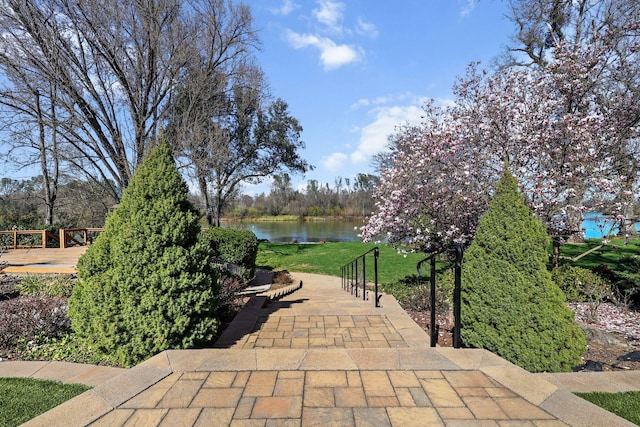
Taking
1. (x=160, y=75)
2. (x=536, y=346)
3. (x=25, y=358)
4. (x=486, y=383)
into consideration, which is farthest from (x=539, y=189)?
(x=160, y=75)

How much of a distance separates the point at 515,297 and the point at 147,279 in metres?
3.30

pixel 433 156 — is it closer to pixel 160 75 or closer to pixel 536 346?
pixel 536 346

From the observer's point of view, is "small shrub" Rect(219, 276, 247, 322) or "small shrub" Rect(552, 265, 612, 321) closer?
"small shrub" Rect(219, 276, 247, 322)

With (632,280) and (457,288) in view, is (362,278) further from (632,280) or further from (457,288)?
(457,288)

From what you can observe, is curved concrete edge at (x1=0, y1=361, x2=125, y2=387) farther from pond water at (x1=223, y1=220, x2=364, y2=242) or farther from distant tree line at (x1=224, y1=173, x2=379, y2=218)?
distant tree line at (x1=224, y1=173, x2=379, y2=218)

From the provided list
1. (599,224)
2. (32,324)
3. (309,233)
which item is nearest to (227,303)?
(32,324)

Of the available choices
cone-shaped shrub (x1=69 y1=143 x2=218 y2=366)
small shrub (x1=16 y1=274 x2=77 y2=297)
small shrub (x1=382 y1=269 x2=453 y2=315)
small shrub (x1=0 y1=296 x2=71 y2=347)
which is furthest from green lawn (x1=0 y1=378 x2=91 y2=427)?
small shrub (x1=382 y1=269 x2=453 y2=315)

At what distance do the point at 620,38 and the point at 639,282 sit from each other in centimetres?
501

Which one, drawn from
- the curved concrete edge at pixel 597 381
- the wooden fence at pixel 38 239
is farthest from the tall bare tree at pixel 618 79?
the wooden fence at pixel 38 239

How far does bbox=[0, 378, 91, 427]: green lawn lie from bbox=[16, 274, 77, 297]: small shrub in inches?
149

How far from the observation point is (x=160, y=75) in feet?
34.9

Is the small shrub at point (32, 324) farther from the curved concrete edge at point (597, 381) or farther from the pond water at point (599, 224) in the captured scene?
the pond water at point (599, 224)

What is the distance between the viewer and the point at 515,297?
3.04 metres

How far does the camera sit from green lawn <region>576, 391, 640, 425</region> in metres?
2.13
